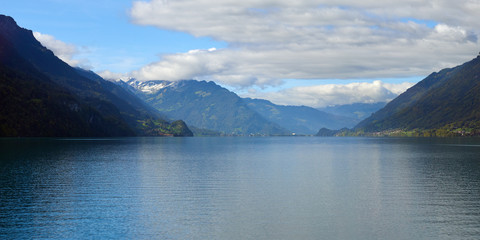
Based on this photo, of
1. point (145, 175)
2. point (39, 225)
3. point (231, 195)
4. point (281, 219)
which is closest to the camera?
point (39, 225)

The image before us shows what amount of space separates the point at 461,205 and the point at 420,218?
40.4ft

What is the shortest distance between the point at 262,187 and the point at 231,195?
1079cm

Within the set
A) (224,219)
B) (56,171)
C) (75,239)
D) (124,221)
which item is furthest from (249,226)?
(56,171)

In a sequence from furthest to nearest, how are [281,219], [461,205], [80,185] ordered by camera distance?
1. [80,185]
2. [461,205]
3. [281,219]

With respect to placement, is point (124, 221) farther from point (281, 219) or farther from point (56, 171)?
point (56, 171)

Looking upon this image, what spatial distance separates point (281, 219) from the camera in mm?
51031

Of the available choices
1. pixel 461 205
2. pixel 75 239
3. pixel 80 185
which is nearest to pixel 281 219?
pixel 75 239

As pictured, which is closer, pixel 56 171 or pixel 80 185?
pixel 80 185

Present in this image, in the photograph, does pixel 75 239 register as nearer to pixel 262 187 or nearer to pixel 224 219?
pixel 224 219

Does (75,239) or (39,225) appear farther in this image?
(39,225)

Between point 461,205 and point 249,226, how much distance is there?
33.1 m

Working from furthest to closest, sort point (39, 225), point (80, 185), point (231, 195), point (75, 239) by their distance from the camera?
point (80, 185) → point (231, 195) → point (39, 225) → point (75, 239)

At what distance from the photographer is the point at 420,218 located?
5128 cm

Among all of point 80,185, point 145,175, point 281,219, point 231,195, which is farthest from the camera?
point 145,175
